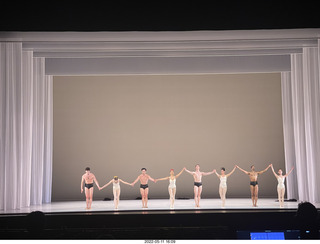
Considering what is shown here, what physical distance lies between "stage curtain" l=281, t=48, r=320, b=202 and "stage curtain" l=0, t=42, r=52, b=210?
7.93 meters

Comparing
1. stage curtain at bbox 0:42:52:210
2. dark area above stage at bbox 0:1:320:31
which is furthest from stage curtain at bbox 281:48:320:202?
stage curtain at bbox 0:42:52:210

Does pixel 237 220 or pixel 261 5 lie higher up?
pixel 261 5

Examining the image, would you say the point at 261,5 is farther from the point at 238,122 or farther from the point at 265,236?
the point at 238,122

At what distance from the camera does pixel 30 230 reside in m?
4.05

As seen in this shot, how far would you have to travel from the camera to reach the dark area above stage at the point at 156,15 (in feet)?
15.0

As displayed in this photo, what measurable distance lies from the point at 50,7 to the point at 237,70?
8529 millimetres

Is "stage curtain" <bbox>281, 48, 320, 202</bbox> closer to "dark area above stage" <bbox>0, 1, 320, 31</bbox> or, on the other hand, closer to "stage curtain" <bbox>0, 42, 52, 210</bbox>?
"dark area above stage" <bbox>0, 1, 320, 31</bbox>

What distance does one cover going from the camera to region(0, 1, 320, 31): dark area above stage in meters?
4.58

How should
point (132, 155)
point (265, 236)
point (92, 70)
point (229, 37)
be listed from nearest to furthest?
point (265, 236)
point (229, 37)
point (92, 70)
point (132, 155)

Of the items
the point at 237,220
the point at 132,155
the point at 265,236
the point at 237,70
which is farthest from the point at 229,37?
the point at 265,236

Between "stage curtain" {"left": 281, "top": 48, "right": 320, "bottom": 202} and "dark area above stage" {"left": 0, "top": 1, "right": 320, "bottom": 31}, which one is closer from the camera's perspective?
"dark area above stage" {"left": 0, "top": 1, "right": 320, "bottom": 31}

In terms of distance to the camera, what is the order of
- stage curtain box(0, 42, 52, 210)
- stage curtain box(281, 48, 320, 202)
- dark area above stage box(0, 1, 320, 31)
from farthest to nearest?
stage curtain box(281, 48, 320, 202), stage curtain box(0, 42, 52, 210), dark area above stage box(0, 1, 320, 31)

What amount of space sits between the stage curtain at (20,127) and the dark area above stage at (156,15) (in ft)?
21.1

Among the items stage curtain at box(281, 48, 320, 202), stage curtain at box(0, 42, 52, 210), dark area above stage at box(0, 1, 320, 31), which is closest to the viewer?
dark area above stage at box(0, 1, 320, 31)
